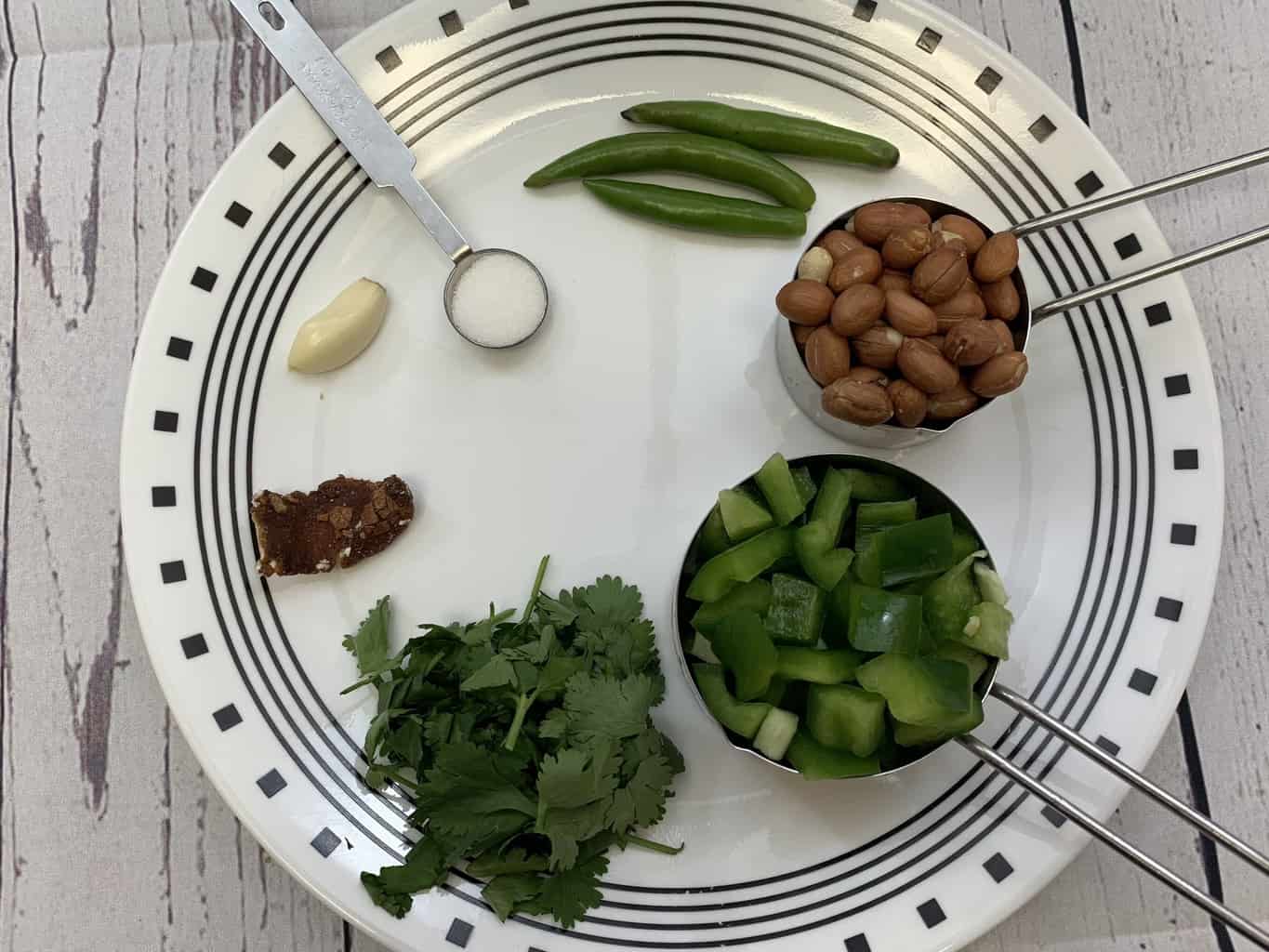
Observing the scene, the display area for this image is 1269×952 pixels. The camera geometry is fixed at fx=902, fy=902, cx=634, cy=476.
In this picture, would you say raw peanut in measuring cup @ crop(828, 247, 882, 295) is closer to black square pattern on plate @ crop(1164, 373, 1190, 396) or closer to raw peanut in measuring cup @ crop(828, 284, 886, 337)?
raw peanut in measuring cup @ crop(828, 284, 886, 337)

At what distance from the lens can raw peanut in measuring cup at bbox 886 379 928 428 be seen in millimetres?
1552

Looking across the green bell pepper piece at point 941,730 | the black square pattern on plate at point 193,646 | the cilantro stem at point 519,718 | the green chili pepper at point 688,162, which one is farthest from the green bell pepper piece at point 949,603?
the black square pattern on plate at point 193,646

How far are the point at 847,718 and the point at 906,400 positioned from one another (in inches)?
21.4

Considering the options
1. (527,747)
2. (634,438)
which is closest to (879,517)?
(634,438)

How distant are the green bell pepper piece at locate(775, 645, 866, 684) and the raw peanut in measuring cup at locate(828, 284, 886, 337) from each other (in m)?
0.56

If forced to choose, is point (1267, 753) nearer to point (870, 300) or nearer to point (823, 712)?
point (823, 712)

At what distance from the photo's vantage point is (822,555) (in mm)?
A: 1532

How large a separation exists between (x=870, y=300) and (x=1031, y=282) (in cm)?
48

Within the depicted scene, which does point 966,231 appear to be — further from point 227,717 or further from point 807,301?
point 227,717

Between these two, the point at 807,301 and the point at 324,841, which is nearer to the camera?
the point at 807,301

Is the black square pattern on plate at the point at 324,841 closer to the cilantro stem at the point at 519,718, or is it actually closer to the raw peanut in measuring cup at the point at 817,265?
the cilantro stem at the point at 519,718

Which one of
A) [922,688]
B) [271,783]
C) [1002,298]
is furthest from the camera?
[271,783]

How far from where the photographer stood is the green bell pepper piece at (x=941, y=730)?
4.66ft

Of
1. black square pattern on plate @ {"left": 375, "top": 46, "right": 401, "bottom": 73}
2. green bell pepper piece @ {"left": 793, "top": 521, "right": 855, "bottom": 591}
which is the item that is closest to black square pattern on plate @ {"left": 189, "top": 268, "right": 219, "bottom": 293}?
black square pattern on plate @ {"left": 375, "top": 46, "right": 401, "bottom": 73}
